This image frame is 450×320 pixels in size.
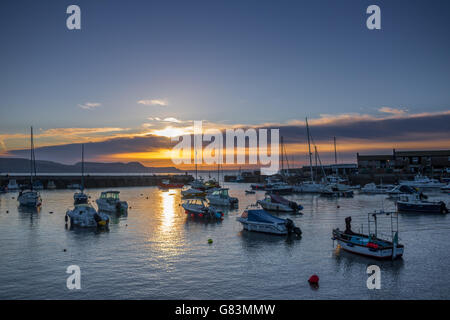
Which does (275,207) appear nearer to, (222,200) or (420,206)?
(222,200)

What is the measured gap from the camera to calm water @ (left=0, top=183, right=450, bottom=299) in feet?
62.5

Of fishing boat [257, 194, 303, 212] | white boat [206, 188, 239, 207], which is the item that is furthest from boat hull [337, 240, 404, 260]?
white boat [206, 188, 239, 207]

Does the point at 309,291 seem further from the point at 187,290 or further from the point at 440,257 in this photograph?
the point at 440,257

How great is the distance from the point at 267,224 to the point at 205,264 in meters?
11.9

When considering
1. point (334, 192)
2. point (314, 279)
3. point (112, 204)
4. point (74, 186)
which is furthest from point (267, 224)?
point (74, 186)

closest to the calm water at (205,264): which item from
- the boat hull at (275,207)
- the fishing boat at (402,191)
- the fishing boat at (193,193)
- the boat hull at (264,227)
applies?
the boat hull at (264,227)

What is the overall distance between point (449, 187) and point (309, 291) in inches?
3334

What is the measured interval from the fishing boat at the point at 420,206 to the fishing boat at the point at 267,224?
26212 mm

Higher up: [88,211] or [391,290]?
[88,211]

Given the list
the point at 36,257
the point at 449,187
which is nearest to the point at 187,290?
the point at 36,257

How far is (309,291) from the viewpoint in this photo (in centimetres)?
1898

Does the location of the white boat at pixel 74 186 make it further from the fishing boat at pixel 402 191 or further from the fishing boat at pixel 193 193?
the fishing boat at pixel 402 191

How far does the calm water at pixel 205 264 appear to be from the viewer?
19062 millimetres

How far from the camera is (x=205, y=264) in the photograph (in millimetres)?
24203
